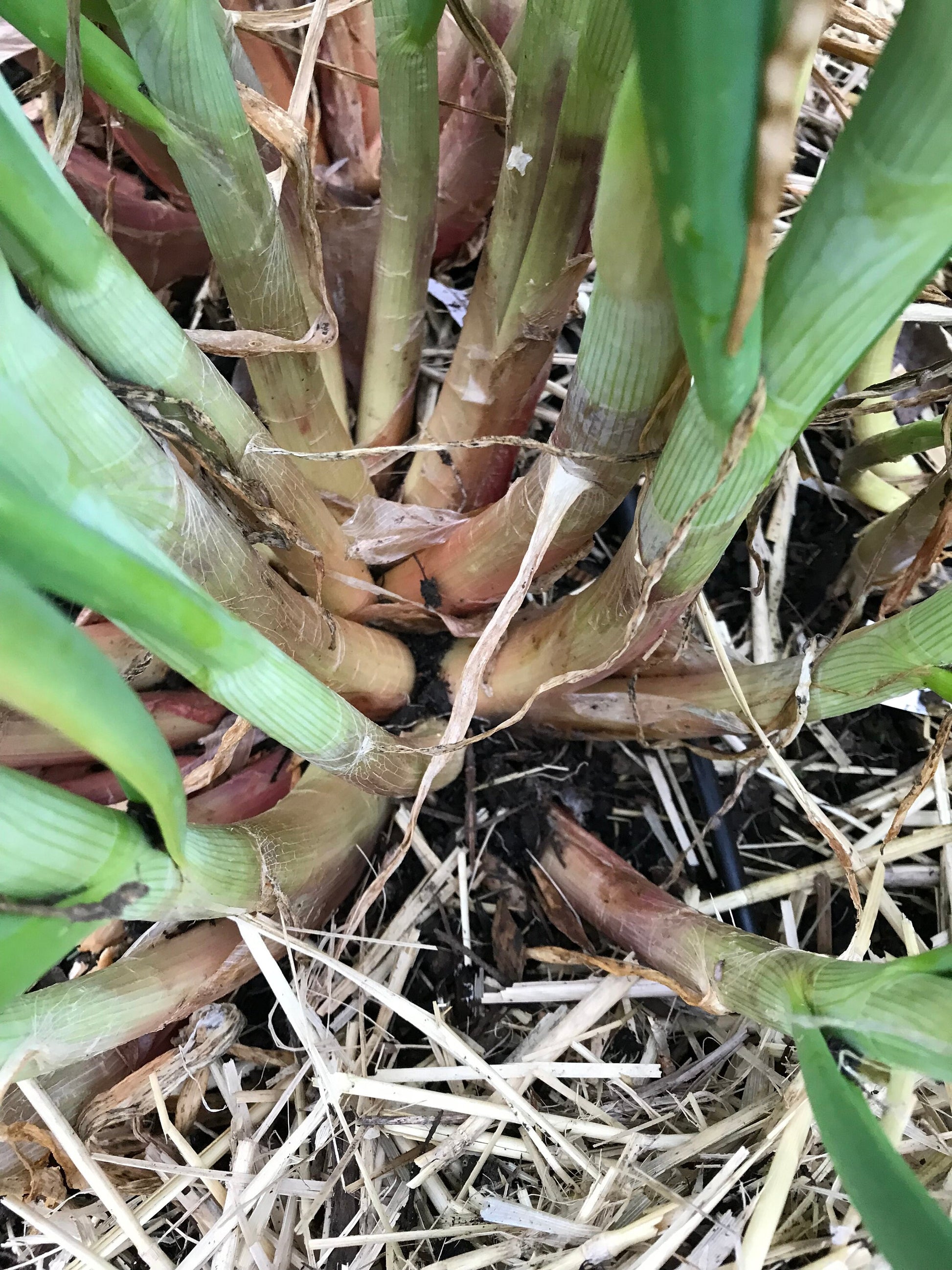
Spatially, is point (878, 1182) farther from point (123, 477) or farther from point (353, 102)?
point (353, 102)

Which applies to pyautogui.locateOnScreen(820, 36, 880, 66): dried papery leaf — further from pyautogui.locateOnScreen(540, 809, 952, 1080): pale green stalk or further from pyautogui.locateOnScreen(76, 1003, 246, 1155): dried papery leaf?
pyautogui.locateOnScreen(76, 1003, 246, 1155): dried papery leaf

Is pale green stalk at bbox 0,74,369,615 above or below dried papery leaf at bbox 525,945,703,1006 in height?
above

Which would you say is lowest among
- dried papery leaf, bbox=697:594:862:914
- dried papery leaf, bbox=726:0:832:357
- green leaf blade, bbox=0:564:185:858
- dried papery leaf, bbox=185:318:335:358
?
dried papery leaf, bbox=697:594:862:914

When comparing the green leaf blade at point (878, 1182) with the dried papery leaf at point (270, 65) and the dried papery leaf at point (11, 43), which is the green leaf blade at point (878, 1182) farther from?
the dried papery leaf at point (11, 43)

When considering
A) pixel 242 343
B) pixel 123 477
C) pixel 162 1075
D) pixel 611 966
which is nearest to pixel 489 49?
pixel 242 343

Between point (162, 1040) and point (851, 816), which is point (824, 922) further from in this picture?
point (162, 1040)

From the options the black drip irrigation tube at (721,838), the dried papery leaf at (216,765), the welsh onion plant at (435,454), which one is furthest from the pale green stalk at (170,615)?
the black drip irrigation tube at (721,838)

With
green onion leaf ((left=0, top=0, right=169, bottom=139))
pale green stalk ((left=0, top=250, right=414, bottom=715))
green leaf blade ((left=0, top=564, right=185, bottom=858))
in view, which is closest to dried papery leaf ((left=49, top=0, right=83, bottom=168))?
green onion leaf ((left=0, top=0, right=169, bottom=139))

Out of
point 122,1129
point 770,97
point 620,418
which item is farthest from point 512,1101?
point 770,97
